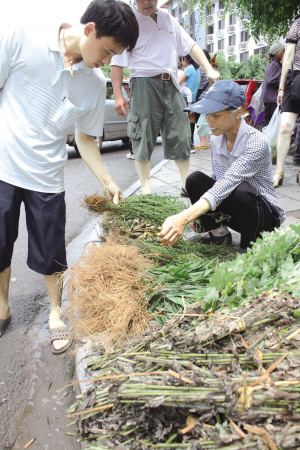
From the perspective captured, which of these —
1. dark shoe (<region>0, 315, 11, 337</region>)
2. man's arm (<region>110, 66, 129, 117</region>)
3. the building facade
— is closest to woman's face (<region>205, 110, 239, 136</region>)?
man's arm (<region>110, 66, 129, 117</region>)

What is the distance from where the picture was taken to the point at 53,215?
7.73ft

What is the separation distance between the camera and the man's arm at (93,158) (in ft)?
8.84

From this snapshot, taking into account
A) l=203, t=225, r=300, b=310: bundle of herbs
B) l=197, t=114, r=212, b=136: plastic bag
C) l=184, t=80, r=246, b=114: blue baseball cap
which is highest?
l=184, t=80, r=246, b=114: blue baseball cap

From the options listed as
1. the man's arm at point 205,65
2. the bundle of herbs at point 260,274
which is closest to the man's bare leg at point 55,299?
the bundle of herbs at point 260,274

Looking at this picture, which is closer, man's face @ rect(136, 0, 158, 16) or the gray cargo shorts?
man's face @ rect(136, 0, 158, 16)

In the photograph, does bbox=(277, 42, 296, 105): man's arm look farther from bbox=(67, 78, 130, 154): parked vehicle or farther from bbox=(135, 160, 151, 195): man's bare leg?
bbox=(67, 78, 130, 154): parked vehicle

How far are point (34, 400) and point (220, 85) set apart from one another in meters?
2.31

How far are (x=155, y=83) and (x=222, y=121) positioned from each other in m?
1.49

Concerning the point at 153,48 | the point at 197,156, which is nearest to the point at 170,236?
the point at 153,48

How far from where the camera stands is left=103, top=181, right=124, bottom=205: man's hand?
2.84 m

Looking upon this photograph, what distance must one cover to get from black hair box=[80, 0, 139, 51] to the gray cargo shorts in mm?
1806

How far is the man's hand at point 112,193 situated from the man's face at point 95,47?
0.91m

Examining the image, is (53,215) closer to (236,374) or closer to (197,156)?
(236,374)

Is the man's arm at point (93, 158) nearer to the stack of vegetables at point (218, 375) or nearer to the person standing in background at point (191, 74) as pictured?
the stack of vegetables at point (218, 375)
